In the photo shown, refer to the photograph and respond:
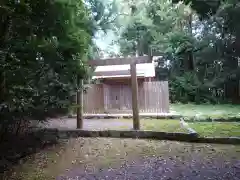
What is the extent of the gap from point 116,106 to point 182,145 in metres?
7.21

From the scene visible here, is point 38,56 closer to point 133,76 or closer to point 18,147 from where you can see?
point 18,147

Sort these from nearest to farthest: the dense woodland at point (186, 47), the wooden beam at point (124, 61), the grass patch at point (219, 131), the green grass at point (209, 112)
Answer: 1. the grass patch at point (219, 131)
2. the wooden beam at point (124, 61)
3. the green grass at point (209, 112)
4. the dense woodland at point (186, 47)

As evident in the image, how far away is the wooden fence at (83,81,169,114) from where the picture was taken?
13.1 m

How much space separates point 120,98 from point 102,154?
7517 millimetres

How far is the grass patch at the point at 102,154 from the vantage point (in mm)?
5729

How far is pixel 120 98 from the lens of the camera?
1416 centimetres

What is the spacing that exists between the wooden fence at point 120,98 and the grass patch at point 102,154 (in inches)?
213

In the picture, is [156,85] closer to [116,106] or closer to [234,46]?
[116,106]

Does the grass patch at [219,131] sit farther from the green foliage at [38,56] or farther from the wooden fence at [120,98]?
the green foliage at [38,56]

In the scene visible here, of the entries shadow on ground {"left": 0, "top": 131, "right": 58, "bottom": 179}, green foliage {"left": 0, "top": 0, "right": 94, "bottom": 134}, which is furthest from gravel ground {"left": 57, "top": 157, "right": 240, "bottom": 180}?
green foliage {"left": 0, "top": 0, "right": 94, "bottom": 134}

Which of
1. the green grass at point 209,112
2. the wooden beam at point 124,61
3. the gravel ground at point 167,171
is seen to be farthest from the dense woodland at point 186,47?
the gravel ground at point 167,171

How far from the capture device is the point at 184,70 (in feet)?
75.6

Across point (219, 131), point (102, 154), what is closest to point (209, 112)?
point (219, 131)

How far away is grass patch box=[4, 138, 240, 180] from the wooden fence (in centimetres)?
541
